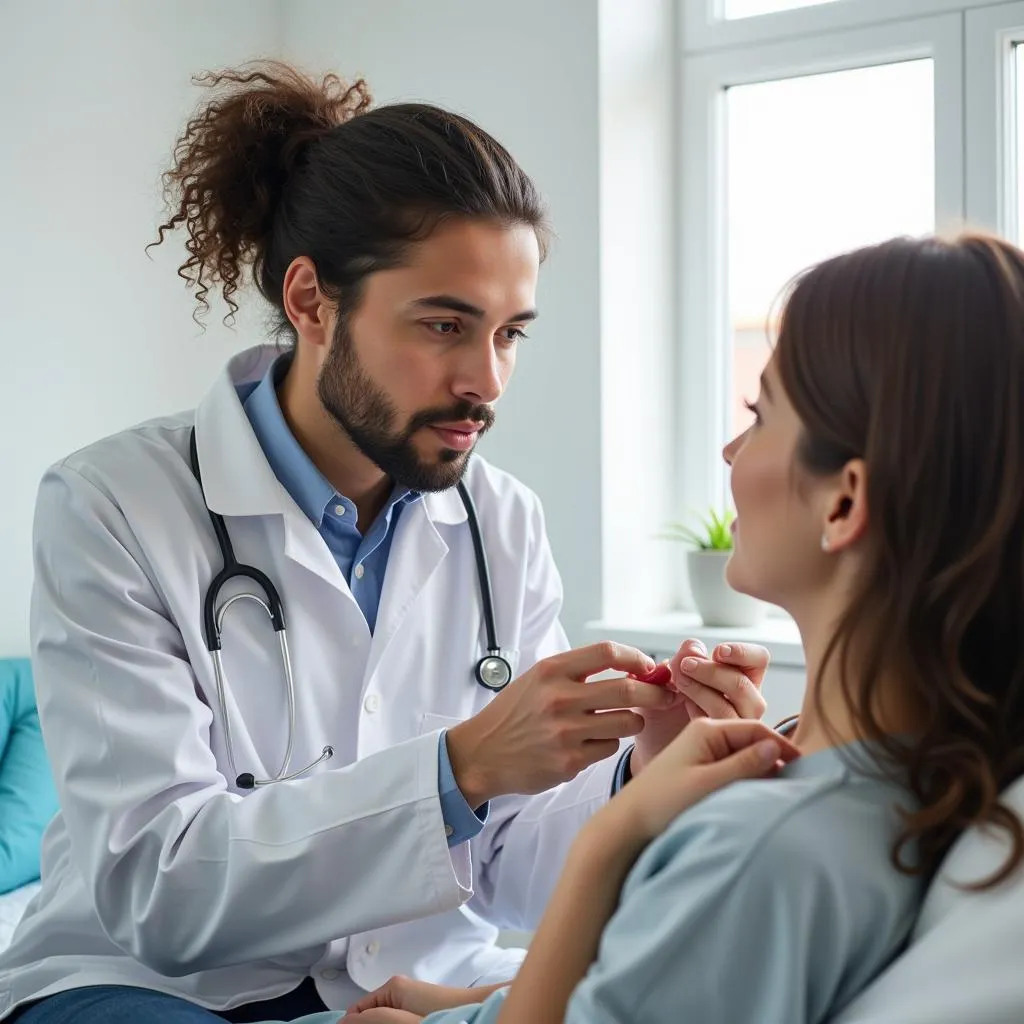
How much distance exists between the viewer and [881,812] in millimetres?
792

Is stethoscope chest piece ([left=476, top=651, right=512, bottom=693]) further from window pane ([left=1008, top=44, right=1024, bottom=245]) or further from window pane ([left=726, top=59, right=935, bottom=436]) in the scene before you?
window pane ([left=1008, top=44, right=1024, bottom=245])

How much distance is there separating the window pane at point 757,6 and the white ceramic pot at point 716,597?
42.6 inches

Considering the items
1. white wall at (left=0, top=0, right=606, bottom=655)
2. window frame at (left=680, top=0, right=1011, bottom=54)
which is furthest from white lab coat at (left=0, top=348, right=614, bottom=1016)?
window frame at (left=680, top=0, right=1011, bottom=54)

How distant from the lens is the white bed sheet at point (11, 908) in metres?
1.81

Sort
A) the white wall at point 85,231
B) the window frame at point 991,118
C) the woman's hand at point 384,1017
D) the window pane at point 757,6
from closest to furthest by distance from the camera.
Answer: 1. the woman's hand at point 384,1017
2. the window frame at point 991,118
3. the white wall at point 85,231
4. the window pane at point 757,6

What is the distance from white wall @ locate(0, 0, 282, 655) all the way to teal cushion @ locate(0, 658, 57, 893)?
0.20 meters

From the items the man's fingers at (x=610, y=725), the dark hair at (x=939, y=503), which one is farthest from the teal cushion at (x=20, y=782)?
the dark hair at (x=939, y=503)

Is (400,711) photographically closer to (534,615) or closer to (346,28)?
(534,615)

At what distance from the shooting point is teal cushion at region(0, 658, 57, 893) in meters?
2.04

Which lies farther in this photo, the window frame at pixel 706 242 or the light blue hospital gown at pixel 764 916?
the window frame at pixel 706 242

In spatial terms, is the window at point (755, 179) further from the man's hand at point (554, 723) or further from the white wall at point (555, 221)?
the man's hand at point (554, 723)

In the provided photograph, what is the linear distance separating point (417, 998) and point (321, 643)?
414 mm

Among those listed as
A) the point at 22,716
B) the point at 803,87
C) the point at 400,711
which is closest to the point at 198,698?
the point at 400,711

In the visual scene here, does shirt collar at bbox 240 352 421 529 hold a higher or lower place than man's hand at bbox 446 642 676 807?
higher
